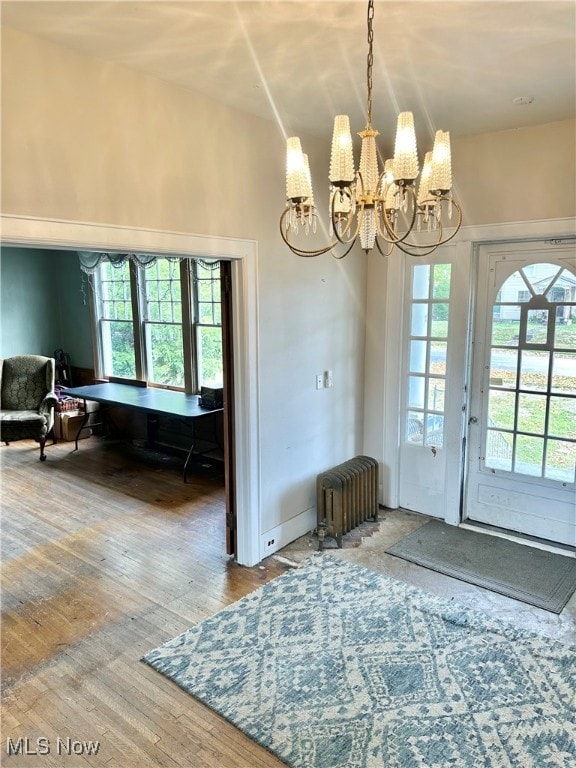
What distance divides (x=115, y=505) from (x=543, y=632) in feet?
11.1

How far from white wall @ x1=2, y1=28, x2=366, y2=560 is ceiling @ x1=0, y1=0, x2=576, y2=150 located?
0.14 m

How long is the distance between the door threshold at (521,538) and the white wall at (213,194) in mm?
1086

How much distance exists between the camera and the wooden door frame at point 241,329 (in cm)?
258

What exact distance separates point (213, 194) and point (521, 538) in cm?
320

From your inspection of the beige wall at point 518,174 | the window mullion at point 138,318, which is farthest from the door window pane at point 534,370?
the window mullion at point 138,318

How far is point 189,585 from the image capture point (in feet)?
10.7

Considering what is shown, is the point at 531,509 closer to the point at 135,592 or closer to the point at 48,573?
the point at 135,592

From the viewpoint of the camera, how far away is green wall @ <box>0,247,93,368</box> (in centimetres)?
687

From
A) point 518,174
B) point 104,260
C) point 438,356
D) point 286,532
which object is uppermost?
point 518,174

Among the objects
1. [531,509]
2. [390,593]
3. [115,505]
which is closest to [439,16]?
[390,593]

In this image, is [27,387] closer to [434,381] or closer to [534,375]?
[434,381]

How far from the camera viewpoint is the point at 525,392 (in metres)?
3.73

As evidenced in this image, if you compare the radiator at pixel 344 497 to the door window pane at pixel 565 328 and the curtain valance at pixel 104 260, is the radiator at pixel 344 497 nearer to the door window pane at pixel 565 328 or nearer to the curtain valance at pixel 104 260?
the door window pane at pixel 565 328

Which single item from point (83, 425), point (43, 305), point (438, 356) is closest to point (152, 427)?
point (83, 425)
